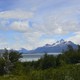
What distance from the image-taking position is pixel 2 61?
5450cm

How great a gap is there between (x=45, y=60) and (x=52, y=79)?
37214 mm

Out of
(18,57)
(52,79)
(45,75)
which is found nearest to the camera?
(52,79)

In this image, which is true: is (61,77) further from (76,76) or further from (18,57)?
(18,57)

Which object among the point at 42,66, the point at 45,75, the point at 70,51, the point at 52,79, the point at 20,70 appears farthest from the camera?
the point at 70,51

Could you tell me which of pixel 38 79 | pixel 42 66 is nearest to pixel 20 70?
pixel 42 66

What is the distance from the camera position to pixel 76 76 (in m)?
24.4

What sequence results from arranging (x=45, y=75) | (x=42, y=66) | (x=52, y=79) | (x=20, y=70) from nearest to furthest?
(x=52, y=79)
(x=45, y=75)
(x=20, y=70)
(x=42, y=66)

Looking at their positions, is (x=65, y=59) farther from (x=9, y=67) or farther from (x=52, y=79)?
(x=52, y=79)

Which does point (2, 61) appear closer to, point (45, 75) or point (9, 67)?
point (9, 67)

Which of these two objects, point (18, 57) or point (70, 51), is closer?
point (18, 57)

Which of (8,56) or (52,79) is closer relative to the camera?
(52,79)

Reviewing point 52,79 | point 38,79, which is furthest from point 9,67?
Result: point 52,79

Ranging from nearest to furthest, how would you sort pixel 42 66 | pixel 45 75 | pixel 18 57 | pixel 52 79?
pixel 52 79, pixel 45 75, pixel 18 57, pixel 42 66

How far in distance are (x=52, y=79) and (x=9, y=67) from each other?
28.4 m
